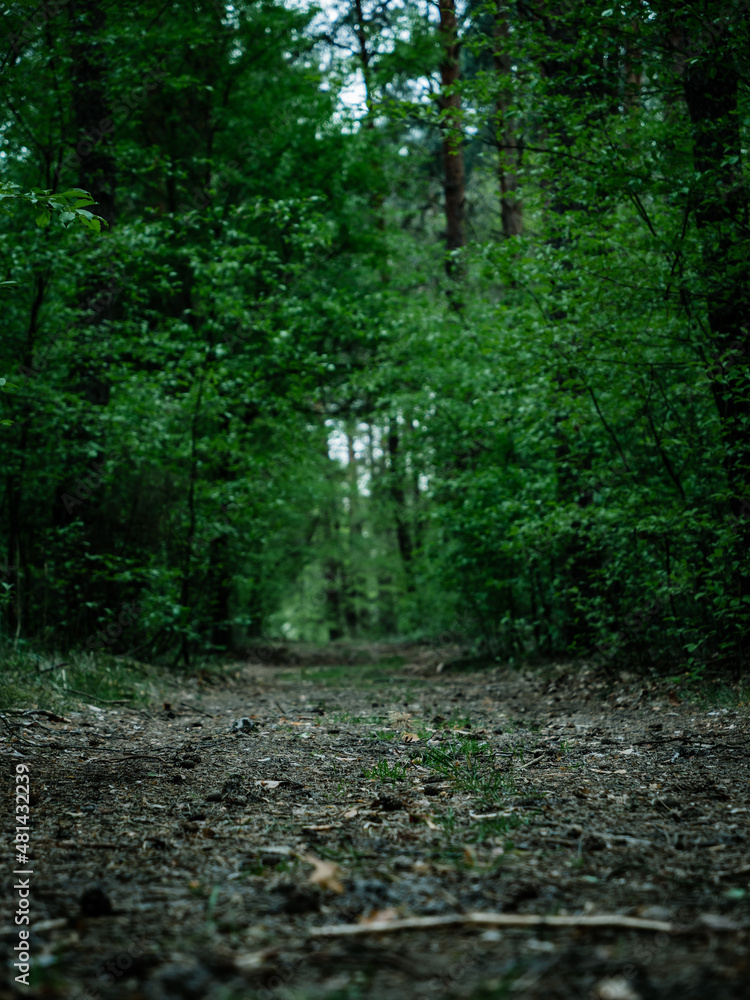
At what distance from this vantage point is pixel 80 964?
1.57 m

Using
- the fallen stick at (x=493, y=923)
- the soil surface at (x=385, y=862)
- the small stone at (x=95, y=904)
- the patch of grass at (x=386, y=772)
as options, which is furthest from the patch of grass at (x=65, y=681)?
the fallen stick at (x=493, y=923)

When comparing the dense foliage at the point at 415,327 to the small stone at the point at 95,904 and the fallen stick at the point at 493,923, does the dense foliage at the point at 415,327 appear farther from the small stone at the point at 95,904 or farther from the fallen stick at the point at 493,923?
the fallen stick at the point at 493,923

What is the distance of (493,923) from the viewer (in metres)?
1.73

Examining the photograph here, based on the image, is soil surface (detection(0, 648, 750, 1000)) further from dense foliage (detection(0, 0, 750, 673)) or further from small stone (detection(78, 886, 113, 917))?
dense foliage (detection(0, 0, 750, 673))

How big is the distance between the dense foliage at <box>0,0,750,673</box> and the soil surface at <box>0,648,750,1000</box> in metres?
2.10

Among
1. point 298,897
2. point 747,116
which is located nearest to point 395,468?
point 747,116

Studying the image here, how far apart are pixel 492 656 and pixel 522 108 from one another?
26.1 feet

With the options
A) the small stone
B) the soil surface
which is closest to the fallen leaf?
the soil surface

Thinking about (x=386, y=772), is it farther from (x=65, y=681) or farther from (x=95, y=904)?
(x=65, y=681)

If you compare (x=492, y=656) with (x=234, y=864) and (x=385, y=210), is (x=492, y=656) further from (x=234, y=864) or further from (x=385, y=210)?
(x=385, y=210)

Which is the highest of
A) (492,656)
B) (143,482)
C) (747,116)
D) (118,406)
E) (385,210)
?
(385,210)

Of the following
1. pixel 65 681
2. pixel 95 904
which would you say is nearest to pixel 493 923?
pixel 95 904

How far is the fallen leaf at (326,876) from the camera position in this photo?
6.70 ft

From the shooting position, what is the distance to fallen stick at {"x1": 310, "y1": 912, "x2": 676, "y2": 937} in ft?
5.54
